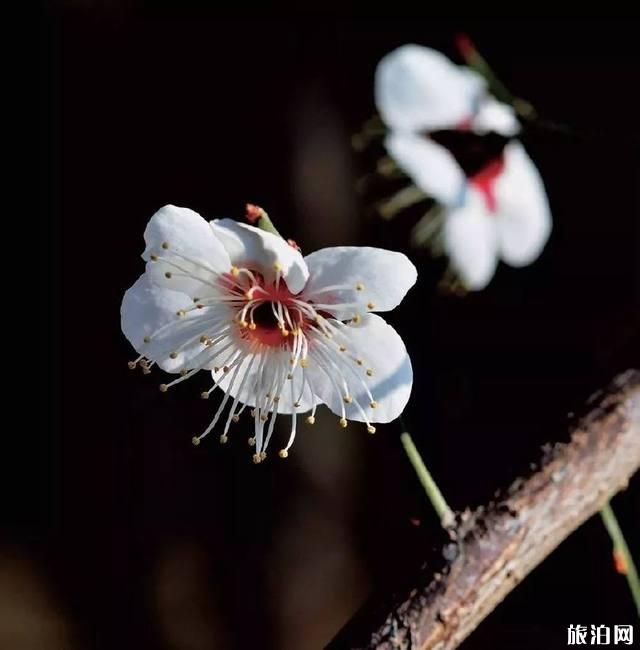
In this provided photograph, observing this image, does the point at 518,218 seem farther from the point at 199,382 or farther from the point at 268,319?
the point at 199,382

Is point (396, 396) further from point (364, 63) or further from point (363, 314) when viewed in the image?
point (364, 63)

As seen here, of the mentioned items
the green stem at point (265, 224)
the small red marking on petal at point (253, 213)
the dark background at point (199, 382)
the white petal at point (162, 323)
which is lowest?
the dark background at point (199, 382)

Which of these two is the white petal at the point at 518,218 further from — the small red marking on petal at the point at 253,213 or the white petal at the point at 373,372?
the small red marking on petal at the point at 253,213

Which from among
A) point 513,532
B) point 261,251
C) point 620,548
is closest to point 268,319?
point 261,251

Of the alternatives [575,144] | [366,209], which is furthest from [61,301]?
[575,144]

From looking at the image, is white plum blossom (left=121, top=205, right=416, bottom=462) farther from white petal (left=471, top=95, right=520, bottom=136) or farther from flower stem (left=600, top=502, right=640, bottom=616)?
white petal (left=471, top=95, right=520, bottom=136)

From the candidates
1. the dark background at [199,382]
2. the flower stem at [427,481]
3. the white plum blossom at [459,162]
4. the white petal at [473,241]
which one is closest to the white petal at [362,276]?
the flower stem at [427,481]
